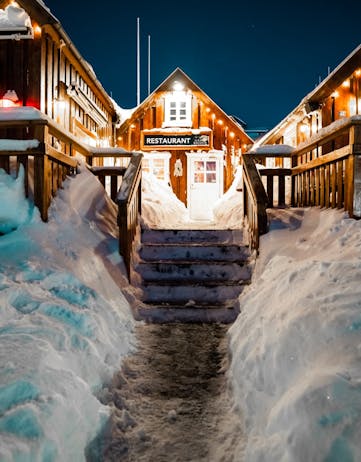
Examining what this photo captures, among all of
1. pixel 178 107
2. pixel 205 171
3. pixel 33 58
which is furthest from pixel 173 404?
pixel 178 107

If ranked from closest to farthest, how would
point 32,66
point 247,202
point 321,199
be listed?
point 321,199 → point 247,202 → point 32,66

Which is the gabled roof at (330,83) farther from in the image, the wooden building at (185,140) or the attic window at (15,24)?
the attic window at (15,24)

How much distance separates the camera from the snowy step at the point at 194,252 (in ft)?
21.3

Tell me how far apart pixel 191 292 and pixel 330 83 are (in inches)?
387

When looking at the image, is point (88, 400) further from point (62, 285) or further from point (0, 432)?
point (62, 285)

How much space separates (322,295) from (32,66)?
9045mm

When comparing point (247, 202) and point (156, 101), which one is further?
point (156, 101)

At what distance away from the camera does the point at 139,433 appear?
2.95 m

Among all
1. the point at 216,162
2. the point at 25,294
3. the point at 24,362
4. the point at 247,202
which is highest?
the point at 216,162

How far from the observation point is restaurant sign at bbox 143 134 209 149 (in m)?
16.5

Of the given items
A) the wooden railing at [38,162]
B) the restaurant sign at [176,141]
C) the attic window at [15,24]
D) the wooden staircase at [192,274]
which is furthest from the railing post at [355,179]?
the restaurant sign at [176,141]

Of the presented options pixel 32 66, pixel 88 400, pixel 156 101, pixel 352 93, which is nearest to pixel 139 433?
pixel 88 400

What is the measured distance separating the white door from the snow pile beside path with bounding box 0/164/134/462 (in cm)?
1010

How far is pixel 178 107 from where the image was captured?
16922 mm
